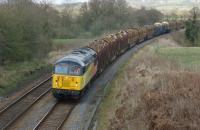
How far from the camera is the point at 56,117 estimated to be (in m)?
22.1

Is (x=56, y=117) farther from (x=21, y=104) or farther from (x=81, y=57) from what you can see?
(x=81, y=57)

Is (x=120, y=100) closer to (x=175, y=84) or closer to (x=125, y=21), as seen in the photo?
(x=175, y=84)

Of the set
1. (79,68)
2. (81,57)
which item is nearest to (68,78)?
(79,68)

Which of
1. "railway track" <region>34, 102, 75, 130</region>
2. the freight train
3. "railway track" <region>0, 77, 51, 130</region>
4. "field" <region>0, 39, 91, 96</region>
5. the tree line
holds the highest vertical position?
the tree line

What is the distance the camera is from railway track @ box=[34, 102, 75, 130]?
66.5 feet

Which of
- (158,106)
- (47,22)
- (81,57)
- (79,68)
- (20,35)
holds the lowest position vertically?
(158,106)

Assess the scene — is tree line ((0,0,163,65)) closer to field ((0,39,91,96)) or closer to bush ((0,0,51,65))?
bush ((0,0,51,65))

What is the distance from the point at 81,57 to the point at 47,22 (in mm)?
24121

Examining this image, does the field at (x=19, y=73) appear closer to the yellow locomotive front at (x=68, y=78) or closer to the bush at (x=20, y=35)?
the bush at (x=20, y=35)

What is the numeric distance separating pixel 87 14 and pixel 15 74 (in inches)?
2011

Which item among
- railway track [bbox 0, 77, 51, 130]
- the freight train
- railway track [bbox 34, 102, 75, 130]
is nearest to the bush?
railway track [bbox 0, 77, 51, 130]

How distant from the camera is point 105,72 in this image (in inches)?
1379

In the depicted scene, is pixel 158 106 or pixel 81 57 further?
pixel 81 57

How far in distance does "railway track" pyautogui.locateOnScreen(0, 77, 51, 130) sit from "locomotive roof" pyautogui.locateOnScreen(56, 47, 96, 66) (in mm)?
3136
